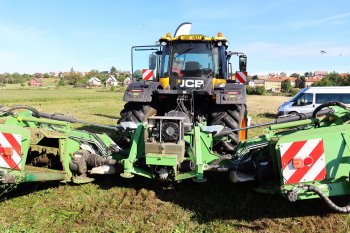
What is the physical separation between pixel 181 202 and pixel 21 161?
77.8 inches

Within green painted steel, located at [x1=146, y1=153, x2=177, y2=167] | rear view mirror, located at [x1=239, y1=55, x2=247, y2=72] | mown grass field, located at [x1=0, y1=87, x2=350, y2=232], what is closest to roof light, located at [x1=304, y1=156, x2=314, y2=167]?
mown grass field, located at [x1=0, y1=87, x2=350, y2=232]

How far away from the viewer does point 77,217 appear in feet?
12.6

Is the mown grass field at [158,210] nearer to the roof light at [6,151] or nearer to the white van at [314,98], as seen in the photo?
the roof light at [6,151]

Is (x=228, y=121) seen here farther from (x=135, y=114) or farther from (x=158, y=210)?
(x=158, y=210)

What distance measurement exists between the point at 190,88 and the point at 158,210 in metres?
2.67

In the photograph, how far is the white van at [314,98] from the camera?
1498cm

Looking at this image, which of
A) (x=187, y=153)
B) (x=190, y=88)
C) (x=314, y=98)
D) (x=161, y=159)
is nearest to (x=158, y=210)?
(x=161, y=159)

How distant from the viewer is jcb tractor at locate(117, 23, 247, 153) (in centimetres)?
562

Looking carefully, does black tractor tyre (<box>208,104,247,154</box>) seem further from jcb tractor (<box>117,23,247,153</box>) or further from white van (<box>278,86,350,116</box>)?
white van (<box>278,86,350,116</box>)

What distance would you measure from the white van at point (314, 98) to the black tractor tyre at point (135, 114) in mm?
10572

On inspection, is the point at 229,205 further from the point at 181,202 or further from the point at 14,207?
the point at 14,207

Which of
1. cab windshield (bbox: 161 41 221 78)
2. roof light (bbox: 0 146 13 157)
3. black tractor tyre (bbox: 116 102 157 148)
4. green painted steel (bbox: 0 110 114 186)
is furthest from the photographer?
cab windshield (bbox: 161 41 221 78)

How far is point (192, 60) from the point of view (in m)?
6.47

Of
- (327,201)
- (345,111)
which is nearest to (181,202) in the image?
(327,201)
